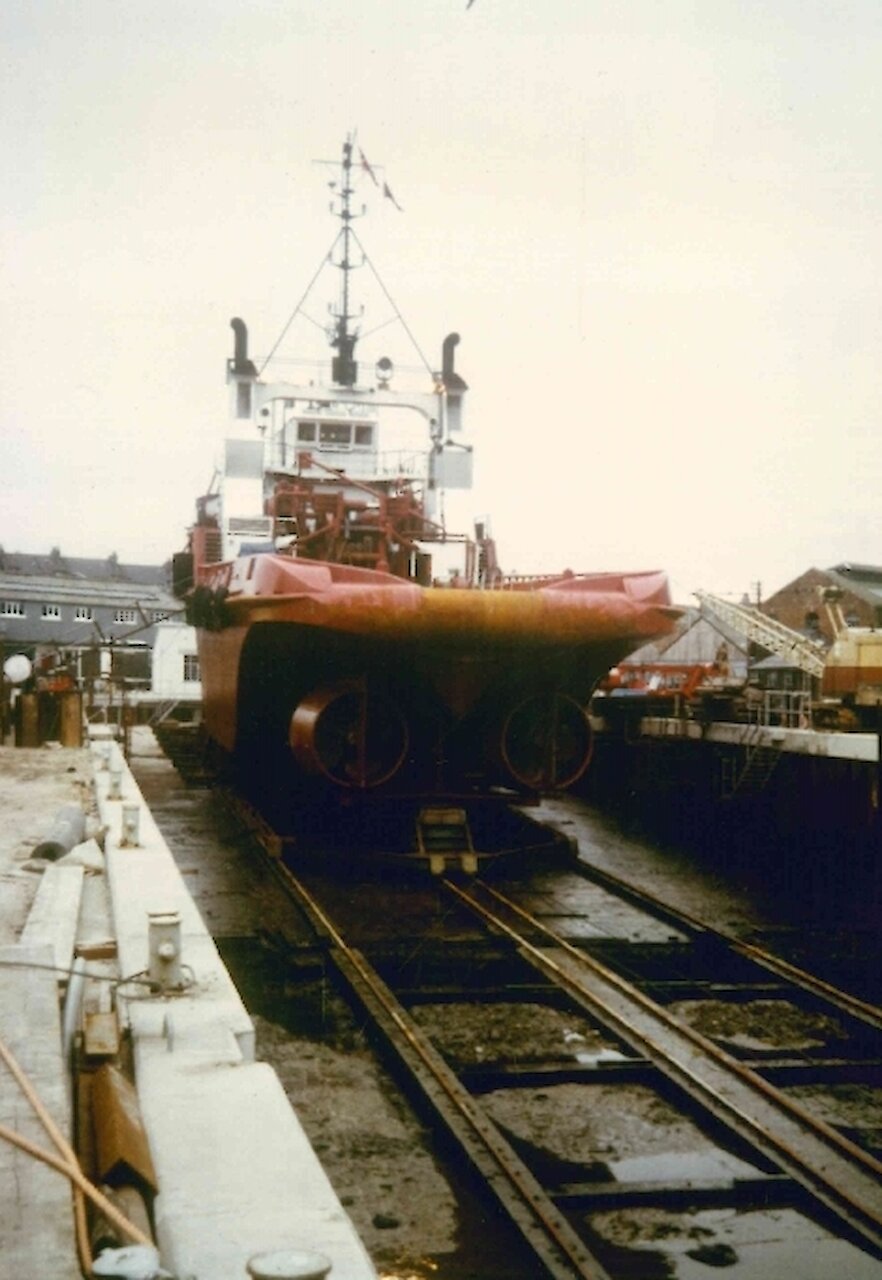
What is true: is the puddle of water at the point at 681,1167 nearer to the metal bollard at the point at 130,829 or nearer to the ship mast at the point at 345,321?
the metal bollard at the point at 130,829

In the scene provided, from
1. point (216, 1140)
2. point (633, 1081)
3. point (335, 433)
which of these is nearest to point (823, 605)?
point (335, 433)

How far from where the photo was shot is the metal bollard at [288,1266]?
2.04 meters

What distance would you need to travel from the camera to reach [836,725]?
1155 cm

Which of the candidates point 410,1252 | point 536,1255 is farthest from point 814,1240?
point 410,1252

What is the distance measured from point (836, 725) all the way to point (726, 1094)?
697 cm

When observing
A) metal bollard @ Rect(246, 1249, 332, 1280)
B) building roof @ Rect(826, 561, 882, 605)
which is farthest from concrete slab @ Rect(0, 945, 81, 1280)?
building roof @ Rect(826, 561, 882, 605)

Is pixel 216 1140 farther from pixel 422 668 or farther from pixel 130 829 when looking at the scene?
pixel 422 668

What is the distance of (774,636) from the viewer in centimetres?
2103

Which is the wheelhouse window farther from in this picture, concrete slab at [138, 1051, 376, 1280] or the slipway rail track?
concrete slab at [138, 1051, 376, 1280]

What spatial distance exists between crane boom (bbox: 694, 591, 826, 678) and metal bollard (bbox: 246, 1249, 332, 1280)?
1592cm

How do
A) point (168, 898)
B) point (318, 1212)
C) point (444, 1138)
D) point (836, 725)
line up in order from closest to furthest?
point (318, 1212) < point (444, 1138) < point (168, 898) < point (836, 725)

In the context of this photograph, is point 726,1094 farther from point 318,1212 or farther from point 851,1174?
point 318,1212

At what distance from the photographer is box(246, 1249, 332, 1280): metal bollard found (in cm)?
204

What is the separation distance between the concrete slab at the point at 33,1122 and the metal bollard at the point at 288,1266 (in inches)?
14.8
